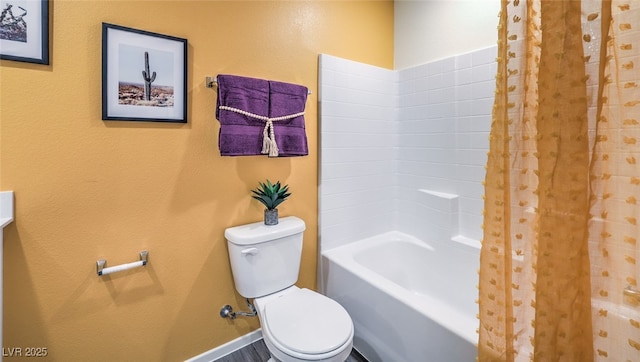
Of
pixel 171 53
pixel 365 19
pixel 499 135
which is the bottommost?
pixel 499 135

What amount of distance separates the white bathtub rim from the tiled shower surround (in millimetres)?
60

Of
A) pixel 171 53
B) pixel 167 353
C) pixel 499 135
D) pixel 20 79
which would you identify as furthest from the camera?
pixel 167 353

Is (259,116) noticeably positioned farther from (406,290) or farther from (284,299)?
(406,290)

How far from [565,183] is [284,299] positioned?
128 centimetres

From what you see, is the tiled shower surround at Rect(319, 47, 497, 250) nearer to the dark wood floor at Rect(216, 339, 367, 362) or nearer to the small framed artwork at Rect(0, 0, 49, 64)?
the dark wood floor at Rect(216, 339, 367, 362)

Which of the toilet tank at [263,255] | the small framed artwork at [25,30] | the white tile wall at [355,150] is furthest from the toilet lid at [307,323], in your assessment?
the small framed artwork at [25,30]

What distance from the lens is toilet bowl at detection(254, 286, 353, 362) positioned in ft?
3.84

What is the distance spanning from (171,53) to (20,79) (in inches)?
22.3

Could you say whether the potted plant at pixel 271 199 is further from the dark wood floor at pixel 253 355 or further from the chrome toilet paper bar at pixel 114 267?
the dark wood floor at pixel 253 355

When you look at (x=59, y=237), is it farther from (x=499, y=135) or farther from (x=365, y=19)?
(x=365, y=19)

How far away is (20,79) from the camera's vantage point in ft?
3.67

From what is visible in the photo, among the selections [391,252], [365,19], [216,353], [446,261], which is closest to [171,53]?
[365,19]

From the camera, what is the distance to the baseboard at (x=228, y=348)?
5.31ft

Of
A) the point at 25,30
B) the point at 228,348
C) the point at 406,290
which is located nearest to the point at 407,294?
the point at 406,290
